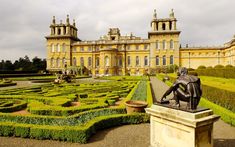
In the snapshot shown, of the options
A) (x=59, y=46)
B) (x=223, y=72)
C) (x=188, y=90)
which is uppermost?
(x=59, y=46)

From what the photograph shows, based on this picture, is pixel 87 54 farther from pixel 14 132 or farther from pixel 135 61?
pixel 14 132

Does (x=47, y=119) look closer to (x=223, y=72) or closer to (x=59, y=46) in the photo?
(x=223, y=72)

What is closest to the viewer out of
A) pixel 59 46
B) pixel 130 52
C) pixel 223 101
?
pixel 223 101

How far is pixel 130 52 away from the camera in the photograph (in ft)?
168

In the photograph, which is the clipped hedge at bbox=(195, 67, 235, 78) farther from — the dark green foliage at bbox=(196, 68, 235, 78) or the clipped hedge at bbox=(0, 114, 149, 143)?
the clipped hedge at bbox=(0, 114, 149, 143)

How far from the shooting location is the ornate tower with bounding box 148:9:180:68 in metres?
47.8

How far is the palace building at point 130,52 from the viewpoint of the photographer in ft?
158

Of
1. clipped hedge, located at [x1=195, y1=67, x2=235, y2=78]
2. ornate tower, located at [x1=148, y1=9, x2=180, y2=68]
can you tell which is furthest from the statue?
ornate tower, located at [x1=148, y1=9, x2=180, y2=68]

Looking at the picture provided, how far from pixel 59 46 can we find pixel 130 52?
19.1 m

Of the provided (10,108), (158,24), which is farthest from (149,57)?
(10,108)

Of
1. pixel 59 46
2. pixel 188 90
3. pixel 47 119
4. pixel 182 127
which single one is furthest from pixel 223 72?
pixel 59 46

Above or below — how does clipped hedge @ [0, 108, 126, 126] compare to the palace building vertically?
below

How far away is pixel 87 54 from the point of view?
53594 millimetres

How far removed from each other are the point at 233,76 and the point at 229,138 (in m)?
13.3
